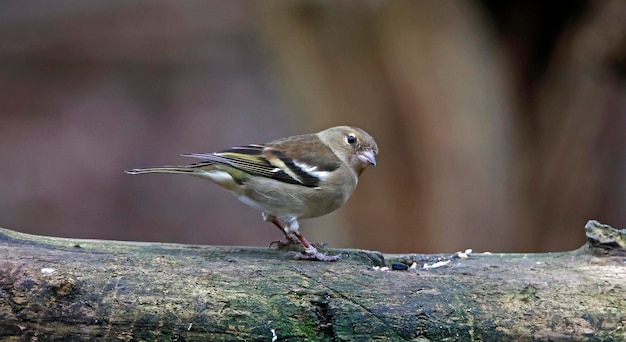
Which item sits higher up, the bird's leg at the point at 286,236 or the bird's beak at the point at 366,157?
the bird's beak at the point at 366,157

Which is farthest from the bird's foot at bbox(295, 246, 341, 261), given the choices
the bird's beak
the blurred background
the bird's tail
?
the blurred background

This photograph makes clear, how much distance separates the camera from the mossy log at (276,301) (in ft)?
9.48

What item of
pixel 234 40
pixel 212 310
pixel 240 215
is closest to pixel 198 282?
pixel 212 310

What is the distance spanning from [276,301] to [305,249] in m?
0.92

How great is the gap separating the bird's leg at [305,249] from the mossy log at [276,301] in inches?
11.7

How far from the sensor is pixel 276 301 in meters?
3.02

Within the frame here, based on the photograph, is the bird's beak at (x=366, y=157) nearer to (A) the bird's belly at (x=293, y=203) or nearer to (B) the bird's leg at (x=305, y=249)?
(A) the bird's belly at (x=293, y=203)

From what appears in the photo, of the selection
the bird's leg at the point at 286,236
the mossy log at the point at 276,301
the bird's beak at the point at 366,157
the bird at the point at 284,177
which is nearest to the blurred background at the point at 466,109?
the bird's beak at the point at 366,157

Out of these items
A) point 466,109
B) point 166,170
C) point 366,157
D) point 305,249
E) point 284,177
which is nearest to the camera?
point 305,249

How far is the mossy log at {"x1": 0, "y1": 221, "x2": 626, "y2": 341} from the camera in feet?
9.48

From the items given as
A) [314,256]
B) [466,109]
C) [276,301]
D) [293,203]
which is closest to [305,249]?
[314,256]

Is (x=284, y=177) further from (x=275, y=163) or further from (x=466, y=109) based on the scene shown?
(x=466, y=109)

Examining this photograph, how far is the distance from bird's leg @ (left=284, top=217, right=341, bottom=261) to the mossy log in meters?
0.30

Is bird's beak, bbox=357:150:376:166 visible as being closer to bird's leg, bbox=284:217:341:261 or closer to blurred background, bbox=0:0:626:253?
bird's leg, bbox=284:217:341:261
